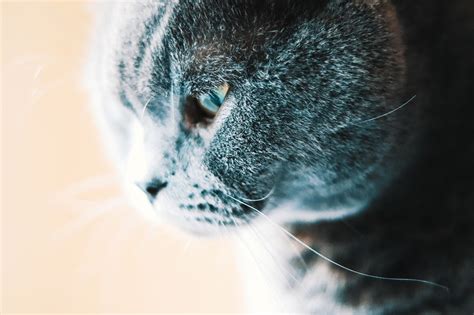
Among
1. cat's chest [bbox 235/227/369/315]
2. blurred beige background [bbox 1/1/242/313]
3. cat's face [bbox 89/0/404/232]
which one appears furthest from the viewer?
blurred beige background [bbox 1/1/242/313]

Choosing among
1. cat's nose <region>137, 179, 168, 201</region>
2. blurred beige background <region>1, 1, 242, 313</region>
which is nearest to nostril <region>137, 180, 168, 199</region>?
cat's nose <region>137, 179, 168, 201</region>

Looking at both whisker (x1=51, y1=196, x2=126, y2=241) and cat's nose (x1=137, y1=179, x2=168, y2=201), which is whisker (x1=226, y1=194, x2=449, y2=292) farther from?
whisker (x1=51, y1=196, x2=126, y2=241)

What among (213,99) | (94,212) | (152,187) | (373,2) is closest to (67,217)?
(94,212)

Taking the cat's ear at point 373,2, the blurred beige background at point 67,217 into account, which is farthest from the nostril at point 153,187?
the cat's ear at point 373,2

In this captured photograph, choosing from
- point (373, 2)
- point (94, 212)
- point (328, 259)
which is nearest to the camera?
point (373, 2)

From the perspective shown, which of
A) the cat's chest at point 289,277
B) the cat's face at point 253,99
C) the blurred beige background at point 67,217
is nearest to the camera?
the cat's face at point 253,99

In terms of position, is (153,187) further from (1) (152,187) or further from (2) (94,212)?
(2) (94,212)

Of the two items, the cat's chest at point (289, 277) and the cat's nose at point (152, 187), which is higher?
the cat's nose at point (152, 187)

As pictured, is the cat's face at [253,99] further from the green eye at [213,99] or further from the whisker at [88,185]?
the whisker at [88,185]
